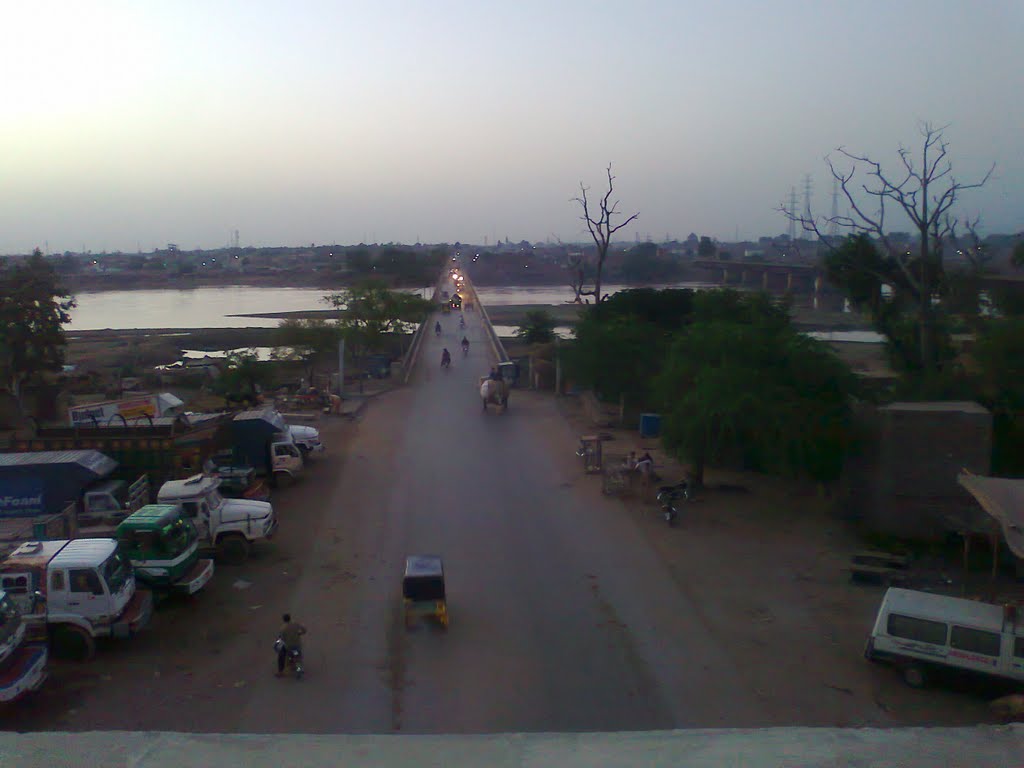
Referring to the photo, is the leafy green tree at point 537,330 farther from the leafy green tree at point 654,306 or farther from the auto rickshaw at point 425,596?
the auto rickshaw at point 425,596

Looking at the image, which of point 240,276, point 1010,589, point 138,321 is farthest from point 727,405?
point 240,276

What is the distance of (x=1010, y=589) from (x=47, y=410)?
24993 millimetres

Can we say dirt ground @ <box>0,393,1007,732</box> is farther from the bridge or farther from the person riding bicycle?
the person riding bicycle

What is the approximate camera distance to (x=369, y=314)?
35.3m

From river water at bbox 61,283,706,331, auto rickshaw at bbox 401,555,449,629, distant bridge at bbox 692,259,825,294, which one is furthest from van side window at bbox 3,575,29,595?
distant bridge at bbox 692,259,825,294

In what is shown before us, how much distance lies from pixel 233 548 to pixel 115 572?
295 centimetres

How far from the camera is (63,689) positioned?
340 inches

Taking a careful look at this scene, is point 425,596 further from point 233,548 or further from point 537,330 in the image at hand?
point 537,330

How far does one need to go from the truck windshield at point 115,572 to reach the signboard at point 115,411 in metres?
8.12

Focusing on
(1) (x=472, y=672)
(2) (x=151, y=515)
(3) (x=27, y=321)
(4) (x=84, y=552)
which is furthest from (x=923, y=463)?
(3) (x=27, y=321)

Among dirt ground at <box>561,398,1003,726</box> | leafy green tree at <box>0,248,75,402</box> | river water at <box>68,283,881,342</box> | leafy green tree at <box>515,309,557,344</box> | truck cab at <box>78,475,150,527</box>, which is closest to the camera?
dirt ground at <box>561,398,1003,726</box>

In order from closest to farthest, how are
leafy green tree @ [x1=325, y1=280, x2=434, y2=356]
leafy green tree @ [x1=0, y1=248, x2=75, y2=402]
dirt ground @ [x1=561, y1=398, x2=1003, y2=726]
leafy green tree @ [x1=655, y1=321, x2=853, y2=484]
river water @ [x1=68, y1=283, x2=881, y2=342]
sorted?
1. dirt ground @ [x1=561, y1=398, x2=1003, y2=726]
2. leafy green tree @ [x1=655, y1=321, x2=853, y2=484]
3. leafy green tree @ [x1=0, y1=248, x2=75, y2=402]
4. leafy green tree @ [x1=325, y1=280, x2=434, y2=356]
5. river water @ [x1=68, y1=283, x2=881, y2=342]

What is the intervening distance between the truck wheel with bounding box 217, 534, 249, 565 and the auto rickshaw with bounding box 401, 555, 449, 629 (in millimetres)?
3483

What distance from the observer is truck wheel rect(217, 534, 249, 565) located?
1245 cm
